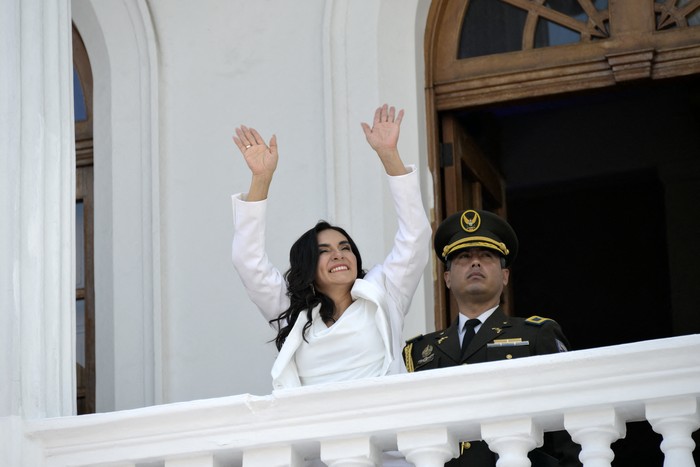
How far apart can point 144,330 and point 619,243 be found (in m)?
4.71

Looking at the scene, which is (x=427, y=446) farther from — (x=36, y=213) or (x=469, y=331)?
(x=36, y=213)

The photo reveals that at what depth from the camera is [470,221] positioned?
517cm

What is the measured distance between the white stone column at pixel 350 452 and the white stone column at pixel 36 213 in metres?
1.02

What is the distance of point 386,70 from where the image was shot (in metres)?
6.15

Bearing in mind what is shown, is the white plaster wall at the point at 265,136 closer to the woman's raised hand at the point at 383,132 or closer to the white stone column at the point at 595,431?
the woman's raised hand at the point at 383,132

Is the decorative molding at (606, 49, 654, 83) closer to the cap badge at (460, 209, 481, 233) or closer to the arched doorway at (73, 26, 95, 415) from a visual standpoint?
the cap badge at (460, 209, 481, 233)

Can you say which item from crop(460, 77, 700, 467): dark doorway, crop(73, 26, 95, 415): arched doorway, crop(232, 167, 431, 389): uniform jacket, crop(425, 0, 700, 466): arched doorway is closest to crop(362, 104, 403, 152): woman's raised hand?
crop(232, 167, 431, 389): uniform jacket

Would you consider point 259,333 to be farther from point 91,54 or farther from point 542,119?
point 542,119

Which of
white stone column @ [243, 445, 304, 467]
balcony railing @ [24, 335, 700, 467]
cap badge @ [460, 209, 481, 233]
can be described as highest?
cap badge @ [460, 209, 481, 233]

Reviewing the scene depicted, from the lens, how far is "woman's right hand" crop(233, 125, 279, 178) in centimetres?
490

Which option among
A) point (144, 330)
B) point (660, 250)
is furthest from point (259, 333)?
point (660, 250)

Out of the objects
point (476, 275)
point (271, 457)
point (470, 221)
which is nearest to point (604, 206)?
point (470, 221)

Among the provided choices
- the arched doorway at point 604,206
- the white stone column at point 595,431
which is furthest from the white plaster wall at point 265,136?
the white stone column at point 595,431

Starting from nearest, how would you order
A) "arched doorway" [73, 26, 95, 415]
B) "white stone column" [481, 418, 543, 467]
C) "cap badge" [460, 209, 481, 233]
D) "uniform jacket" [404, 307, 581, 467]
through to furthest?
"white stone column" [481, 418, 543, 467], "uniform jacket" [404, 307, 581, 467], "cap badge" [460, 209, 481, 233], "arched doorway" [73, 26, 95, 415]
